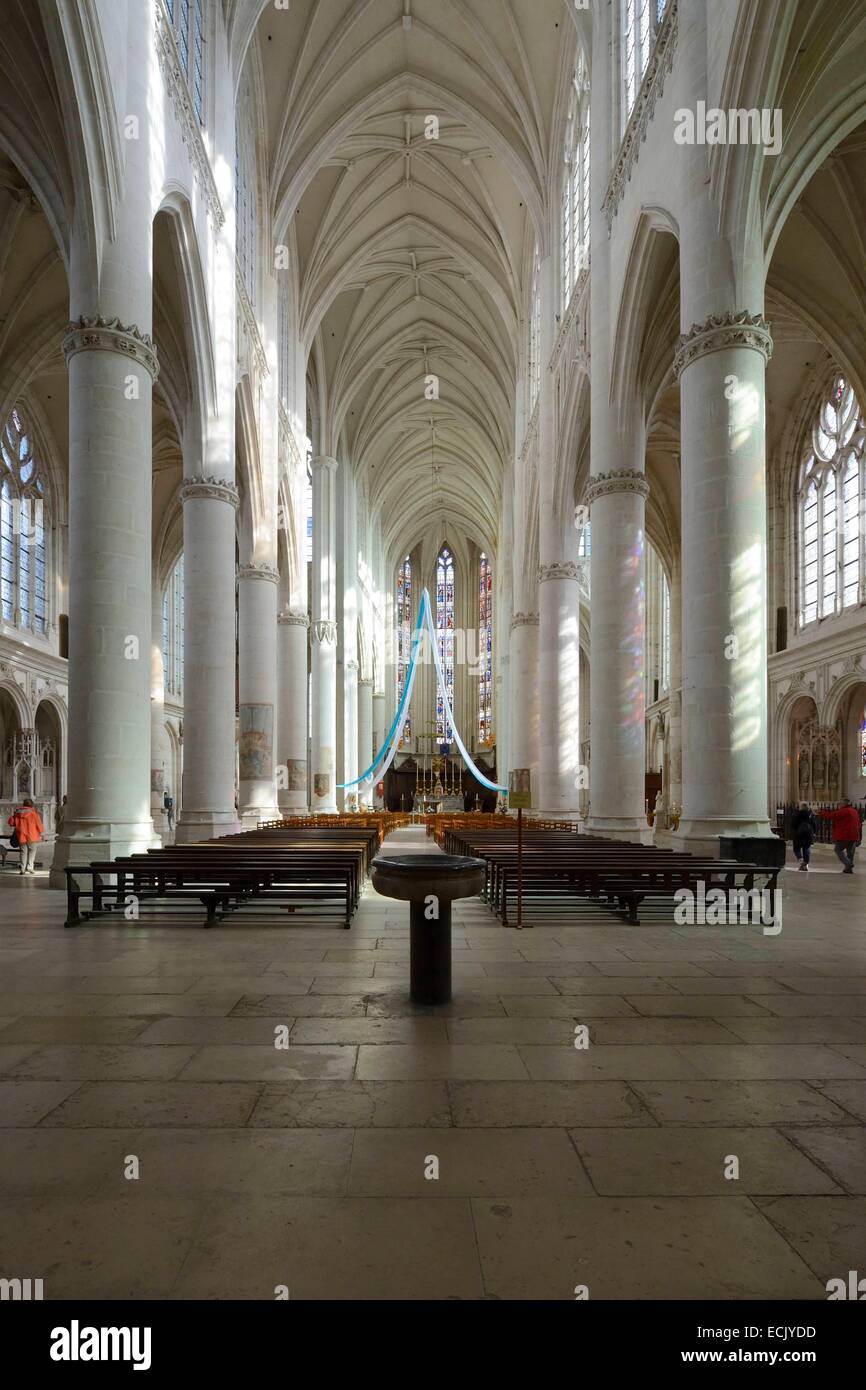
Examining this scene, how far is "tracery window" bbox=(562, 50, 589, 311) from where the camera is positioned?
20.1 metres

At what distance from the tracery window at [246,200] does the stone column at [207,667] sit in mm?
7293

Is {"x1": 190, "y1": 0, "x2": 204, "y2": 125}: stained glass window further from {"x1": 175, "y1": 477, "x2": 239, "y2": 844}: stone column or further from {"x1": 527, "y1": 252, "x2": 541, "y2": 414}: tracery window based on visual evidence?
{"x1": 527, "y1": 252, "x2": 541, "y2": 414}: tracery window

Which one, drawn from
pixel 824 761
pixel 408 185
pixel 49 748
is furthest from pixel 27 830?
pixel 408 185

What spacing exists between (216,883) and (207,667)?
7788 millimetres

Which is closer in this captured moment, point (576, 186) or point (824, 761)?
point (576, 186)

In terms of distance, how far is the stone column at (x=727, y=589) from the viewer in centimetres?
1100

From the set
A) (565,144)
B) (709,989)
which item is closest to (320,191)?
(565,144)

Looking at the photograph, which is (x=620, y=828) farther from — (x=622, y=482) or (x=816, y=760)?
(x=816, y=760)

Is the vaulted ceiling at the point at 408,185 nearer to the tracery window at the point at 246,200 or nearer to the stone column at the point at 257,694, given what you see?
the tracery window at the point at 246,200

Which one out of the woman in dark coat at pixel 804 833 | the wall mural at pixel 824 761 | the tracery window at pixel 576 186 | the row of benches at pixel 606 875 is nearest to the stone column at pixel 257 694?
the row of benches at pixel 606 875

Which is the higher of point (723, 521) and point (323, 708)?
Result: point (723, 521)

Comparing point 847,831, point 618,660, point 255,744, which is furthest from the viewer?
point 255,744

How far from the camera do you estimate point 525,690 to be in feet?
97.2
